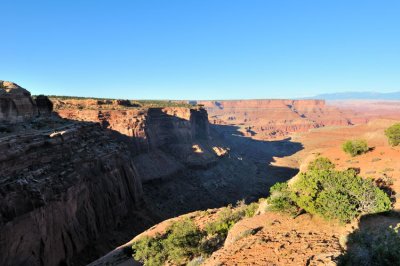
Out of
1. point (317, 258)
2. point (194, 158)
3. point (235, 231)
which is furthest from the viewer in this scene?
point (194, 158)

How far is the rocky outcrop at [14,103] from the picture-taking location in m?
33.4

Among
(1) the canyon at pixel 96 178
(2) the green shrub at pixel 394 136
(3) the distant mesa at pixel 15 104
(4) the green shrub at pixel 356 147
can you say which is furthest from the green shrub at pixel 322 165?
(3) the distant mesa at pixel 15 104

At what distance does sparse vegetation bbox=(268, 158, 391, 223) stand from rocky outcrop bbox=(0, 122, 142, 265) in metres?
20.2

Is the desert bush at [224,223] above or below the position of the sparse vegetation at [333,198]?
below

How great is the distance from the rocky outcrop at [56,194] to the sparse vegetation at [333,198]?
20.2m

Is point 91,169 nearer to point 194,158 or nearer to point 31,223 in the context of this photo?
point 31,223

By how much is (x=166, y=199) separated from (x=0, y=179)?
34847 millimetres

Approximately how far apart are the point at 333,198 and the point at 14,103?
3194 cm

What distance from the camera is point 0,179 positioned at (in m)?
27.0

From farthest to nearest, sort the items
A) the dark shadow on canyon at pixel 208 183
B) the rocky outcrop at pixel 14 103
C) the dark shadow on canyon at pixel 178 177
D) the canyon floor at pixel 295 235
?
the dark shadow on canyon at pixel 208 183 < the dark shadow on canyon at pixel 178 177 < the rocky outcrop at pixel 14 103 < the canyon floor at pixel 295 235

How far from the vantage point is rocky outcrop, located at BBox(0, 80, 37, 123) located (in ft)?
110

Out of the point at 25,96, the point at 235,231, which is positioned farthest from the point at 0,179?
the point at 235,231

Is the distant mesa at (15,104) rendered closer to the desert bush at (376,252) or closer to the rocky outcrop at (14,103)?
the rocky outcrop at (14,103)

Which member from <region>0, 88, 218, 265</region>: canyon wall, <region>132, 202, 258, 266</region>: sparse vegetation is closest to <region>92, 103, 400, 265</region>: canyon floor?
<region>132, 202, 258, 266</region>: sparse vegetation
